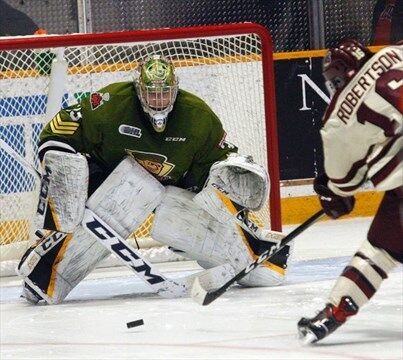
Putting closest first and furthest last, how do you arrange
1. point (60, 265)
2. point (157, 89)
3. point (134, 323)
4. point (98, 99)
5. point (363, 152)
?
point (363, 152) < point (134, 323) < point (157, 89) < point (98, 99) < point (60, 265)

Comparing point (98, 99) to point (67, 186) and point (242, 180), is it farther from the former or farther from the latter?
point (242, 180)

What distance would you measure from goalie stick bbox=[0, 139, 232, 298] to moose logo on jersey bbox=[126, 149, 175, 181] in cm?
25

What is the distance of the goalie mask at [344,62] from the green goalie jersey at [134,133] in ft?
4.14

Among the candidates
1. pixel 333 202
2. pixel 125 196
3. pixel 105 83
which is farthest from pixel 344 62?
pixel 105 83

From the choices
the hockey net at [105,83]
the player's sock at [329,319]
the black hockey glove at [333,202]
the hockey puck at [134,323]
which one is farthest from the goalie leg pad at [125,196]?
the player's sock at [329,319]

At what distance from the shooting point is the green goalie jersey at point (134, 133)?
4695mm

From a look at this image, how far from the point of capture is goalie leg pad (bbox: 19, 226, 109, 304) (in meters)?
4.80

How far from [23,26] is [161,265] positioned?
163 centimetres

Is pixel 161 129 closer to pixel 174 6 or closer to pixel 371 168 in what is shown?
pixel 371 168

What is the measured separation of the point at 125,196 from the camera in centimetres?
474

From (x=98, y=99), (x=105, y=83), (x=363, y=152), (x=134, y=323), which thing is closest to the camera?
(x=363, y=152)

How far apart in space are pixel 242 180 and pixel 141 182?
0.34 meters

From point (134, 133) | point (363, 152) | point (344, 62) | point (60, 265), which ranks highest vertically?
point (344, 62)

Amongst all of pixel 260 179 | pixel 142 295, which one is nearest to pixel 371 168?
pixel 260 179
